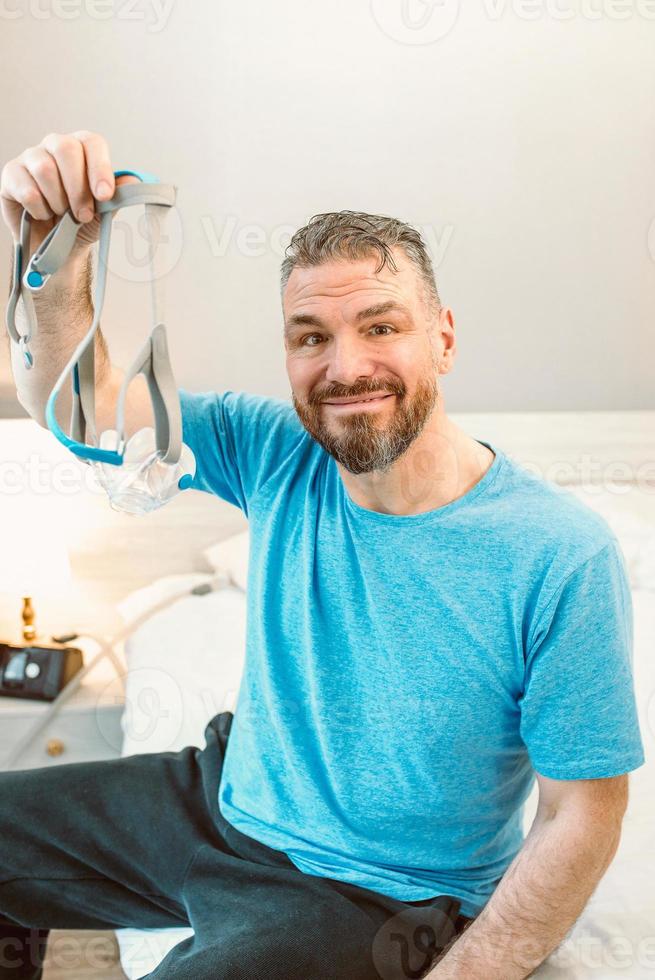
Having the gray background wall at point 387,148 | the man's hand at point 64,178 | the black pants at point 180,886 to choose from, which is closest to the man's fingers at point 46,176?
the man's hand at point 64,178

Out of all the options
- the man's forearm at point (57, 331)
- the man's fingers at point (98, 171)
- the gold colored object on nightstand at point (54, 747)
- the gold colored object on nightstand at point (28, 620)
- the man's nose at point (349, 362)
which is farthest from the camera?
the gold colored object on nightstand at point (28, 620)

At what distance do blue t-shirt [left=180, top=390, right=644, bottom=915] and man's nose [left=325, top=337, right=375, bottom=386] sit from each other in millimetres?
159

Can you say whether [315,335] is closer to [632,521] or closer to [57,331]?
[57,331]

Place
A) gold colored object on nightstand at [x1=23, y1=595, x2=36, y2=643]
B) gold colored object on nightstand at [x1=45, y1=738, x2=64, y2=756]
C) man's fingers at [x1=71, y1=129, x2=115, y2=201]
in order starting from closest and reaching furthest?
man's fingers at [x1=71, y1=129, x2=115, y2=201] → gold colored object on nightstand at [x1=45, y1=738, x2=64, y2=756] → gold colored object on nightstand at [x1=23, y1=595, x2=36, y2=643]

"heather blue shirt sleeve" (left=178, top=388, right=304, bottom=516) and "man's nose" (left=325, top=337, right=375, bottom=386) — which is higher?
"man's nose" (left=325, top=337, right=375, bottom=386)

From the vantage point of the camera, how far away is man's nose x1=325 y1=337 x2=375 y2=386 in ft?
3.70

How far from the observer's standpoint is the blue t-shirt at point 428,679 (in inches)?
41.0

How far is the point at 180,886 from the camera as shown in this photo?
3.89 ft

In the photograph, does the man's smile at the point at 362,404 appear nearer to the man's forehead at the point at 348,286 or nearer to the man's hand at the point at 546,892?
the man's forehead at the point at 348,286

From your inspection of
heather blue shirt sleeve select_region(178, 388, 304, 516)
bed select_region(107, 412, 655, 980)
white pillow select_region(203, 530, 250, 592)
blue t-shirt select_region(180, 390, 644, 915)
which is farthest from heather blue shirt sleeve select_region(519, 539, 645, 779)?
white pillow select_region(203, 530, 250, 592)

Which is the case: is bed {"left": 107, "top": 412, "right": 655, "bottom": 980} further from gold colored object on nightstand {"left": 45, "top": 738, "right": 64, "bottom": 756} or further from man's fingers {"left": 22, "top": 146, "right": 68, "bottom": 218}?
man's fingers {"left": 22, "top": 146, "right": 68, "bottom": 218}

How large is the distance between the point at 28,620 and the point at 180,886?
1048mm

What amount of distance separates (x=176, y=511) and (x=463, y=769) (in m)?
1.26

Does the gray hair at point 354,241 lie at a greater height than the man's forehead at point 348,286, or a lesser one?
greater
